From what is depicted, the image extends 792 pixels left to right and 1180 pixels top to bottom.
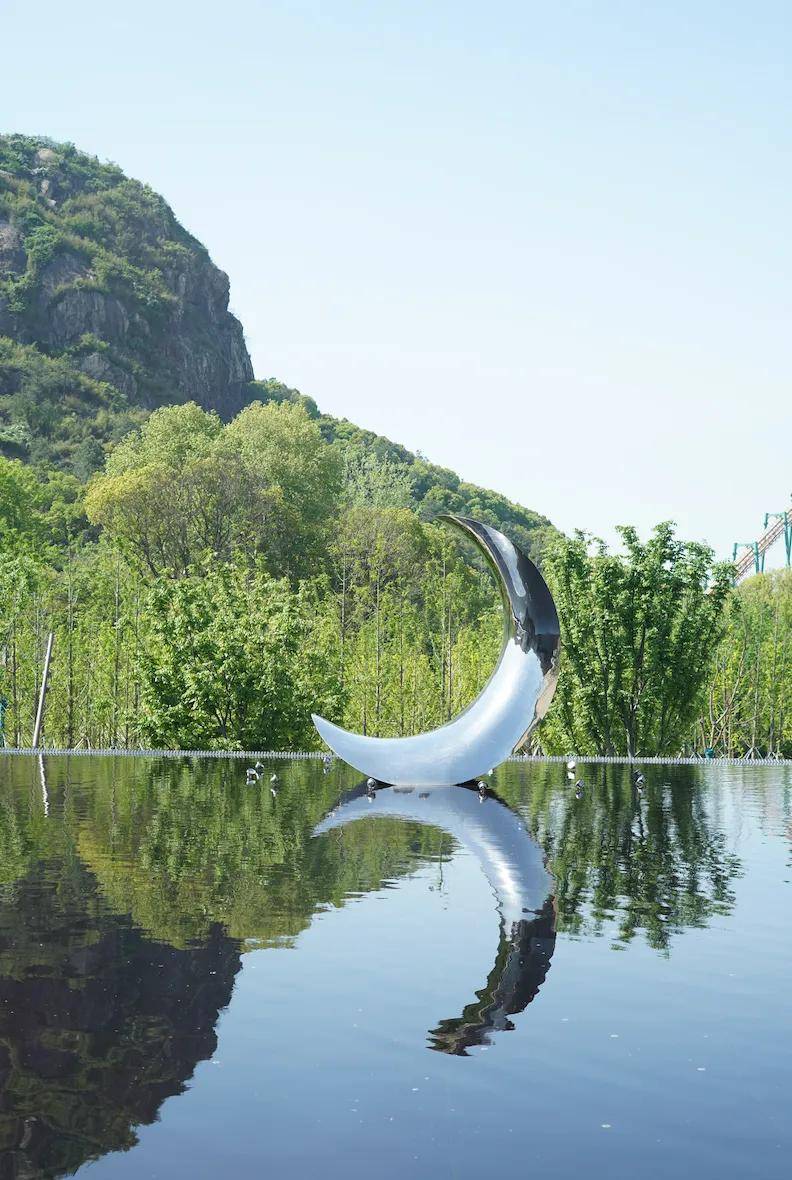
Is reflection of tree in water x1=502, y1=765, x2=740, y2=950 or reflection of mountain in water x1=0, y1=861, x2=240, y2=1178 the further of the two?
reflection of tree in water x1=502, y1=765, x2=740, y2=950

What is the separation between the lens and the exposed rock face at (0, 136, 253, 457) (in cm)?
5591

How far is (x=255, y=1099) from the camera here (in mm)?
3160

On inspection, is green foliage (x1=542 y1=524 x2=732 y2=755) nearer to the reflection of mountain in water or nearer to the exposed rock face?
the reflection of mountain in water

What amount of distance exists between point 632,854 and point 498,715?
328 cm

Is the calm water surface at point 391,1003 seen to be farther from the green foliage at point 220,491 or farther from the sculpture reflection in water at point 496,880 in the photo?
the green foliage at point 220,491

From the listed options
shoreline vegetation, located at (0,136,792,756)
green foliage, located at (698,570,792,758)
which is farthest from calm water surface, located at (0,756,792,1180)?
green foliage, located at (698,570,792,758)

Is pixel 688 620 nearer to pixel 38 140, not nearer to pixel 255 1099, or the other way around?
pixel 255 1099

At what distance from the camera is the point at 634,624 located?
15117mm

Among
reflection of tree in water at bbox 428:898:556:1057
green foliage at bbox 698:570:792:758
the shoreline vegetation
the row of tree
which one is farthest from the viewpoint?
green foliage at bbox 698:570:792:758

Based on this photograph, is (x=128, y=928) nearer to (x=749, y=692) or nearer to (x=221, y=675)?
(x=221, y=675)

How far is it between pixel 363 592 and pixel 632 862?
644 inches

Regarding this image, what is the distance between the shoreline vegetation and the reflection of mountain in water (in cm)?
953

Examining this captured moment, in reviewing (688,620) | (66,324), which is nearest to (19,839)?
(688,620)

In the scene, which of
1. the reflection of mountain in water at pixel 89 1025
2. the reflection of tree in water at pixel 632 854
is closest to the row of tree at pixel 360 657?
the reflection of tree in water at pixel 632 854
